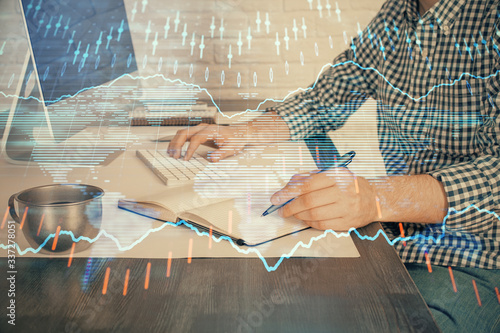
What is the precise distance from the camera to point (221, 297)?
0.41 m

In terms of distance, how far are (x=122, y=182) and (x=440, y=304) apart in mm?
627

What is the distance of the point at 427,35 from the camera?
87 cm

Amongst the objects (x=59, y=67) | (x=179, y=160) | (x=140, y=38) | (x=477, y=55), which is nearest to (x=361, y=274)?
(x=179, y=160)

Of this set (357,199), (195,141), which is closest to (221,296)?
(357,199)

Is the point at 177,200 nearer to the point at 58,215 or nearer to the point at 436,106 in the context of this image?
the point at 58,215

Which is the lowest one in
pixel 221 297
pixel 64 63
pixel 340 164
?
pixel 221 297

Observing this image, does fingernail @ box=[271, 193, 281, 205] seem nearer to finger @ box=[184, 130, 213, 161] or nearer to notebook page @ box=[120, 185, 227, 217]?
notebook page @ box=[120, 185, 227, 217]

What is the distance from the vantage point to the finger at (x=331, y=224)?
535 mm

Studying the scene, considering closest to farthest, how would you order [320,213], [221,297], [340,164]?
[221,297] < [320,213] < [340,164]

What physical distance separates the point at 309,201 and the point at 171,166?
315mm

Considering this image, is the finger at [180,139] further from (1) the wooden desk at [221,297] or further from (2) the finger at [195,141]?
(1) the wooden desk at [221,297]

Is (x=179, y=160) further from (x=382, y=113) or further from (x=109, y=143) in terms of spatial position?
(x=382, y=113)

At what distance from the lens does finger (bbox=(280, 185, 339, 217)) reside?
0.54 metres

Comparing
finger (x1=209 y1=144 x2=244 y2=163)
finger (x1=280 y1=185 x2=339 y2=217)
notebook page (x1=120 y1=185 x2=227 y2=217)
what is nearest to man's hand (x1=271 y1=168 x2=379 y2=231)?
finger (x1=280 y1=185 x2=339 y2=217)
